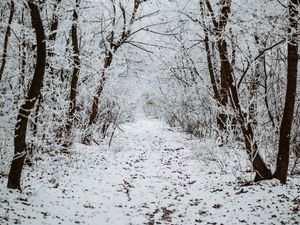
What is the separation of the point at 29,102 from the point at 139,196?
3689mm

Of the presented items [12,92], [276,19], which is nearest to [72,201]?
[12,92]

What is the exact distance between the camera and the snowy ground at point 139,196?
20.2 ft

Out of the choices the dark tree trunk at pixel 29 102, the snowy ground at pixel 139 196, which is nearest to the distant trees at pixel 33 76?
the dark tree trunk at pixel 29 102

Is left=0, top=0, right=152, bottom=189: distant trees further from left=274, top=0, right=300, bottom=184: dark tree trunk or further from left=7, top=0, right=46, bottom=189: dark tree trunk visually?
left=274, top=0, right=300, bottom=184: dark tree trunk

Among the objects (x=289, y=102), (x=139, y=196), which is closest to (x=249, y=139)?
(x=289, y=102)

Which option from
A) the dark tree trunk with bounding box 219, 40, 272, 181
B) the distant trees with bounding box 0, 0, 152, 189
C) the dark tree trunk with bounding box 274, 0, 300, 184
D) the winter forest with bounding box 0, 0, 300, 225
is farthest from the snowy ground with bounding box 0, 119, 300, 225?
the distant trees with bounding box 0, 0, 152, 189

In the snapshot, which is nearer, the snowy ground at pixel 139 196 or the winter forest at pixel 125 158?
the snowy ground at pixel 139 196

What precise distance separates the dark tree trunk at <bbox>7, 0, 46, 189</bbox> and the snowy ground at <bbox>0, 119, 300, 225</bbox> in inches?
16.0

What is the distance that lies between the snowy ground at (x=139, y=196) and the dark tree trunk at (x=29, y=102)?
0.41 m

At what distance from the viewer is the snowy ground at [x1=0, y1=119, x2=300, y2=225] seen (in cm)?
617

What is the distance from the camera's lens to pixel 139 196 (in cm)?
836

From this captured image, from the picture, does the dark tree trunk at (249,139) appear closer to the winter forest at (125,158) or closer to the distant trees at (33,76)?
the winter forest at (125,158)

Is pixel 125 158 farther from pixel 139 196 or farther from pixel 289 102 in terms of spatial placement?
pixel 289 102

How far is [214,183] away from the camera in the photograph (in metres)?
9.06
